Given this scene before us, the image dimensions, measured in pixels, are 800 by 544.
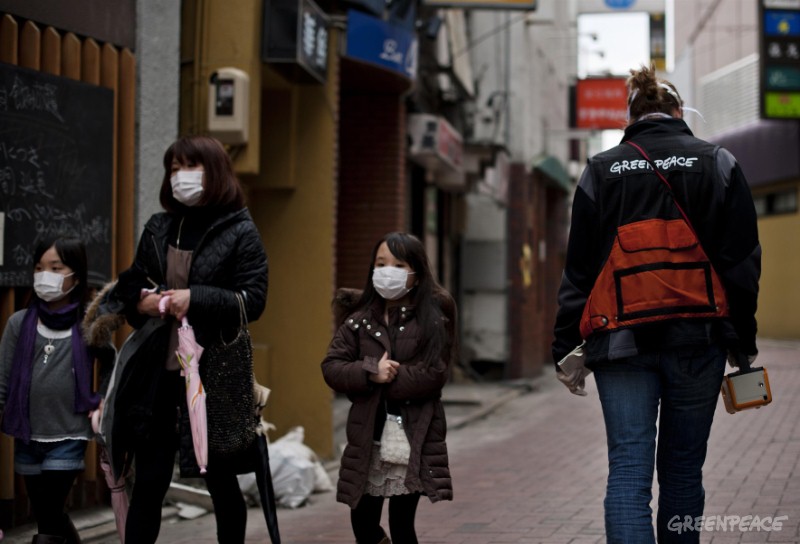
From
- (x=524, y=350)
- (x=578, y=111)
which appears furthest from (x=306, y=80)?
(x=578, y=111)

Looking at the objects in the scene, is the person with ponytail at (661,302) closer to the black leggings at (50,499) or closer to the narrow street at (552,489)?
the narrow street at (552,489)

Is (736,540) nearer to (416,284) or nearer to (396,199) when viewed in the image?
(416,284)

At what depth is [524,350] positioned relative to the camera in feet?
68.0

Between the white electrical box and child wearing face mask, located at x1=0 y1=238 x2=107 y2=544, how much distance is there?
310cm

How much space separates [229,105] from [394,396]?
4.05 m

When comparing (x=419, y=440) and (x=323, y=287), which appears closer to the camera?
(x=419, y=440)

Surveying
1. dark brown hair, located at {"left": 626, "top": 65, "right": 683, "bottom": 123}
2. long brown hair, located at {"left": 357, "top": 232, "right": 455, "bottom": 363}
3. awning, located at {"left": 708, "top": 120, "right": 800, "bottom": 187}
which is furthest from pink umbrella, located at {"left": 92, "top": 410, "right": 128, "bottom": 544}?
awning, located at {"left": 708, "top": 120, "right": 800, "bottom": 187}

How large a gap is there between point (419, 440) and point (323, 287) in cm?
500

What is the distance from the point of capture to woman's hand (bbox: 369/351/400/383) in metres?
5.03

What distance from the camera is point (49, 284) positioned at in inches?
217

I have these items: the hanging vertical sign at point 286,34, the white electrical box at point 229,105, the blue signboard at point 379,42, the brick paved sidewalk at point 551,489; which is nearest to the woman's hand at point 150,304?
the brick paved sidewalk at point 551,489

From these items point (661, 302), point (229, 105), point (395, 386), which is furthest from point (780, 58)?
point (661, 302)

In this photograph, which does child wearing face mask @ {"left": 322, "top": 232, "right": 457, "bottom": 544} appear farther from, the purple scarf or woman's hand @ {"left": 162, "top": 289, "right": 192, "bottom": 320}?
the purple scarf

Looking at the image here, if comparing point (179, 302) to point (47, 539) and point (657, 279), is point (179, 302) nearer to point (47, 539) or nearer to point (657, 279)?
point (47, 539)
